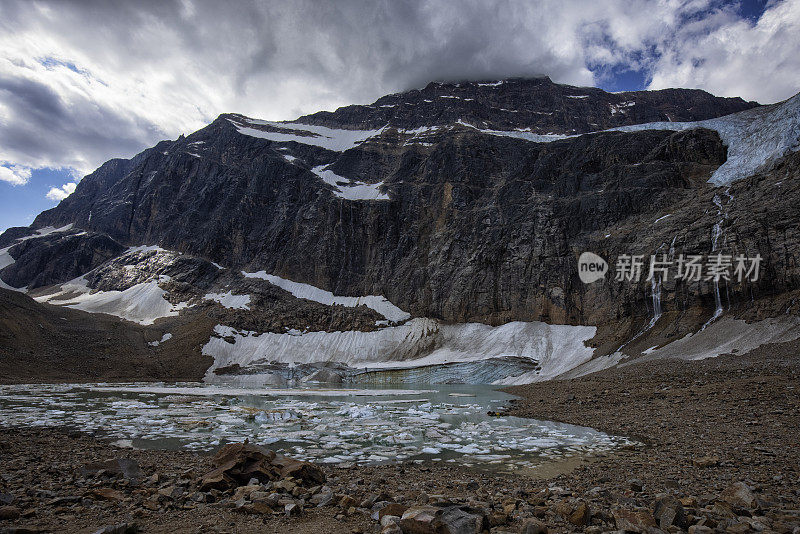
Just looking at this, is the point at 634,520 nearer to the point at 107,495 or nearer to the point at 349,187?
the point at 107,495

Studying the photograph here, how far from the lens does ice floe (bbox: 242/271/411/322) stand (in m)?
75.4

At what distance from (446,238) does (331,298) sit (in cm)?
2634

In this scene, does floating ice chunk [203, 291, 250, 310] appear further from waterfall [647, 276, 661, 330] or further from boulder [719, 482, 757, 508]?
boulder [719, 482, 757, 508]

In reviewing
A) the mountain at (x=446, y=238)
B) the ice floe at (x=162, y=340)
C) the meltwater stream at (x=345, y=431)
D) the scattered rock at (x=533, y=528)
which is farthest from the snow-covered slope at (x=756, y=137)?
the ice floe at (x=162, y=340)

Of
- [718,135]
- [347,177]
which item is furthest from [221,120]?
[718,135]

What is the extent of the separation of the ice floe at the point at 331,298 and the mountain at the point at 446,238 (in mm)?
401

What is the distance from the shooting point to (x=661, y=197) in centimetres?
5966

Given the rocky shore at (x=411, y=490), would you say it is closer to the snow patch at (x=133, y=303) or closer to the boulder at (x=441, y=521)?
the boulder at (x=441, y=521)

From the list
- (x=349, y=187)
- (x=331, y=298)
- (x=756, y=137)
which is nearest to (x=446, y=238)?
(x=331, y=298)

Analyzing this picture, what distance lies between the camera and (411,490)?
6.29m

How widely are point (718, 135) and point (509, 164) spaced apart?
1445 inches

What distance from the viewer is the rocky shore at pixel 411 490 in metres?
4.26

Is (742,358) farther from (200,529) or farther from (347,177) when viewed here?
(347,177)

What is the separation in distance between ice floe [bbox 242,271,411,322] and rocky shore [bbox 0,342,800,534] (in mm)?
63991
